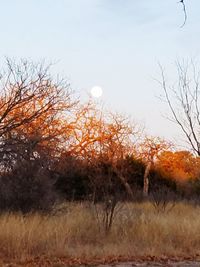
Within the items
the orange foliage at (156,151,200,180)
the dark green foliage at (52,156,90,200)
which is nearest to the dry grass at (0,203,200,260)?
the dark green foliage at (52,156,90,200)

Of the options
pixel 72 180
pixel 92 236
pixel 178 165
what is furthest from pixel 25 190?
pixel 178 165

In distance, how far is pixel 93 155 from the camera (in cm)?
3888

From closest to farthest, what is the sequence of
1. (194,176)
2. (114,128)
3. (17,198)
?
(17,198) < (194,176) < (114,128)

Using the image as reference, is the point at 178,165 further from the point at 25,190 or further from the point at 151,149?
the point at 25,190

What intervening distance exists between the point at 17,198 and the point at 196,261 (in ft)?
23.8

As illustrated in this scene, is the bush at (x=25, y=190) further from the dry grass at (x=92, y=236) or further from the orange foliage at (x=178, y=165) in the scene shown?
the orange foliage at (x=178, y=165)

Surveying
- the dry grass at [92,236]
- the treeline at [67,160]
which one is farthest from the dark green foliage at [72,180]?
the dry grass at [92,236]

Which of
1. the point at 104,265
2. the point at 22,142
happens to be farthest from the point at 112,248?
the point at 22,142

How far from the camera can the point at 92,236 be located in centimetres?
1431

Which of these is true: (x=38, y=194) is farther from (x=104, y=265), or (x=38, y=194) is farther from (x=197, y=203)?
(x=197, y=203)

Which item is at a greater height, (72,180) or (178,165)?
(178,165)

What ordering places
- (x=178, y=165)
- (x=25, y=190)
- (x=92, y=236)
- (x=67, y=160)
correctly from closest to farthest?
(x=92, y=236) < (x=25, y=190) < (x=67, y=160) < (x=178, y=165)

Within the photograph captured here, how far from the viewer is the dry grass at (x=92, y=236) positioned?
12.2 metres

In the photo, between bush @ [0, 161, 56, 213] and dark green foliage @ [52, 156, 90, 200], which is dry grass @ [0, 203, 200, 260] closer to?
bush @ [0, 161, 56, 213]
